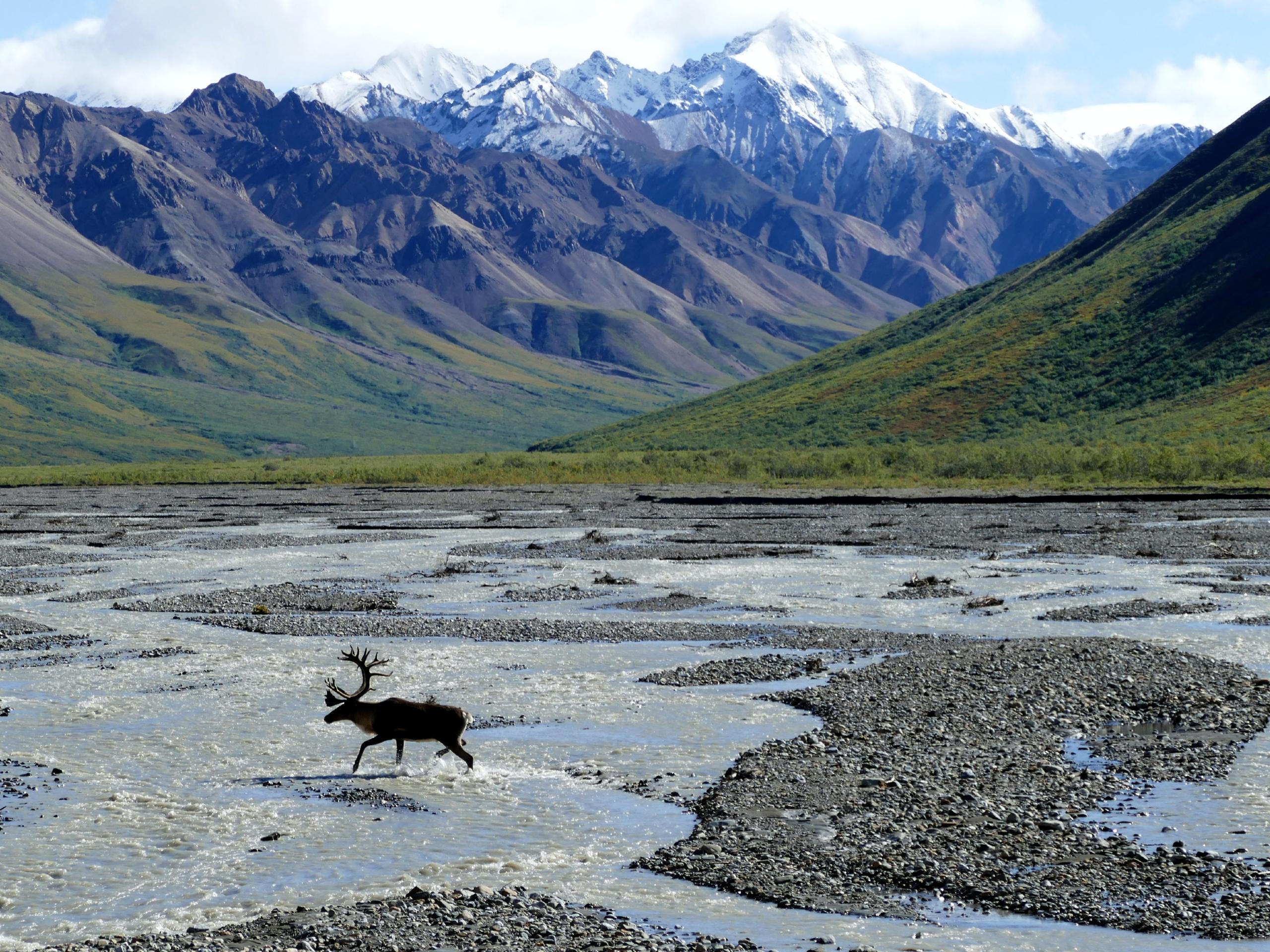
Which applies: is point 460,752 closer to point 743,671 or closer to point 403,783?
point 403,783

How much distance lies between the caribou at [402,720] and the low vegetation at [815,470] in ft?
298

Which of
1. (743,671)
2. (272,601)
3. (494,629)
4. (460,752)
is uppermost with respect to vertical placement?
(743,671)

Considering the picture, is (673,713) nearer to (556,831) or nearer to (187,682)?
(556,831)

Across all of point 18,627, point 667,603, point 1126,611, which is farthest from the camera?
point 667,603

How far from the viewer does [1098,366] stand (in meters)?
167

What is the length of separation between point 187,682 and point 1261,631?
24106mm

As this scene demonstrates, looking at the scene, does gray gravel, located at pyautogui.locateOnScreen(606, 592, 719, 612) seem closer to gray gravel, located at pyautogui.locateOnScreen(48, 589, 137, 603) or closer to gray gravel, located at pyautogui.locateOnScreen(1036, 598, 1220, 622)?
gray gravel, located at pyautogui.locateOnScreen(1036, 598, 1220, 622)

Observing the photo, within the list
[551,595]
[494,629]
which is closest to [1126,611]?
Answer: [551,595]

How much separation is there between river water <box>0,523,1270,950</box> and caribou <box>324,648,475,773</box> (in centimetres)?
52

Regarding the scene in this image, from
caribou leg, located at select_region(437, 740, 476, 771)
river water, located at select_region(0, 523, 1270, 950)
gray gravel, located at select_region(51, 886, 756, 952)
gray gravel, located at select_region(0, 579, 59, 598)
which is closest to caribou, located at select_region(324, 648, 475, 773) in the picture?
caribou leg, located at select_region(437, 740, 476, 771)

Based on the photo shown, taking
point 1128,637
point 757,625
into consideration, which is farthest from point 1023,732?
point 757,625

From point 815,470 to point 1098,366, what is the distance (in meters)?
55.3

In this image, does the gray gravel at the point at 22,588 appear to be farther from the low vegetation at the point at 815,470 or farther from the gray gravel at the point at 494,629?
the low vegetation at the point at 815,470

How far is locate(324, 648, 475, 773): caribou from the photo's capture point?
1856cm
